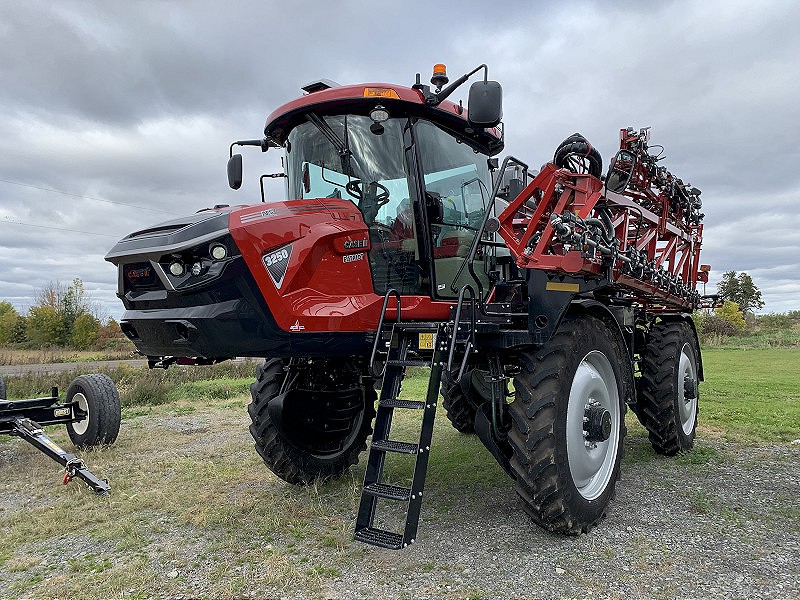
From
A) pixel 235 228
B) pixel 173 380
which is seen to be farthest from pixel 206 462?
pixel 173 380

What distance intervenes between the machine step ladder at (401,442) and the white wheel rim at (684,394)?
384cm

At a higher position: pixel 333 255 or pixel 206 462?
pixel 333 255

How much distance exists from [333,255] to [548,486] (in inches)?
83.3

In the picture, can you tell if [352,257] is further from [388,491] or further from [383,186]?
[388,491]

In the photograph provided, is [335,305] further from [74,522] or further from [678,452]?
[678,452]

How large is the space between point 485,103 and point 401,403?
2.07 m

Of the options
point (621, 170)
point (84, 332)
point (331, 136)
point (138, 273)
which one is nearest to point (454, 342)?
point (331, 136)

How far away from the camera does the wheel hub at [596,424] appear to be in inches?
173

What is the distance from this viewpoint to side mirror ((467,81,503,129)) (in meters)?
3.98

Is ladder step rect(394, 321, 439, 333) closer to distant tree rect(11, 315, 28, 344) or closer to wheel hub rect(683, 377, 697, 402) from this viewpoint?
wheel hub rect(683, 377, 697, 402)

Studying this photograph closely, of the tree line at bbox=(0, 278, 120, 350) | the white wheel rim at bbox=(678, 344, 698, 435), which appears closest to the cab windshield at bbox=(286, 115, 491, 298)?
the white wheel rim at bbox=(678, 344, 698, 435)

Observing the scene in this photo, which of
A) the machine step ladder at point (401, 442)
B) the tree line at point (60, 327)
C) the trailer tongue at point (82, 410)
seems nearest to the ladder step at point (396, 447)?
the machine step ladder at point (401, 442)

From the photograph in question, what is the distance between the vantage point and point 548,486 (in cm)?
388

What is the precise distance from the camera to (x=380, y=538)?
141 inches
